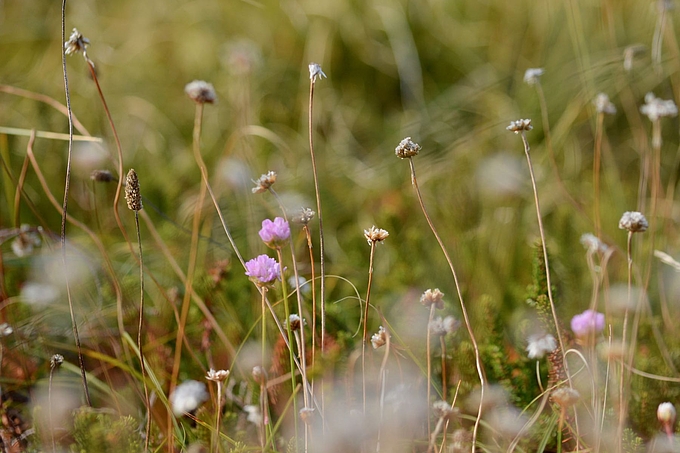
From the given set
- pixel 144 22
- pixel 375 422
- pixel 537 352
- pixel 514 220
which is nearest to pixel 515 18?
pixel 514 220

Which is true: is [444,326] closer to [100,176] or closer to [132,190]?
[132,190]

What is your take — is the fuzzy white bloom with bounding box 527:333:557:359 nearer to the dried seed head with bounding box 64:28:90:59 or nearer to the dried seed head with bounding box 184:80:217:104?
the dried seed head with bounding box 184:80:217:104

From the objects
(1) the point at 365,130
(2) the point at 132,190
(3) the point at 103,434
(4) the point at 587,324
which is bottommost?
(3) the point at 103,434

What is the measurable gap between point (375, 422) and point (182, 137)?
1640mm

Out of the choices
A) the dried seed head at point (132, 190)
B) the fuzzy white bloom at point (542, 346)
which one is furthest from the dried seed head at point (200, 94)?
the fuzzy white bloom at point (542, 346)

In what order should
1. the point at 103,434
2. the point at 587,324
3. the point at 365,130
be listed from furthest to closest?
the point at 365,130
the point at 587,324
the point at 103,434

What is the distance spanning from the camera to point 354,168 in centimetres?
181

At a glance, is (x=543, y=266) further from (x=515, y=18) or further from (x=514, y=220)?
(x=515, y=18)

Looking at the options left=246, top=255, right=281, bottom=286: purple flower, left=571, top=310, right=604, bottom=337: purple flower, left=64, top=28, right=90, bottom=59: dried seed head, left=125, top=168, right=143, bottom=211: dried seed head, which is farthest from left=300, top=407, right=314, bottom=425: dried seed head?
left=64, top=28, right=90, bottom=59: dried seed head

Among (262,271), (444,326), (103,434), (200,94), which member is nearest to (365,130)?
(200,94)

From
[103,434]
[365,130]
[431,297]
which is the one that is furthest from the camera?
[365,130]

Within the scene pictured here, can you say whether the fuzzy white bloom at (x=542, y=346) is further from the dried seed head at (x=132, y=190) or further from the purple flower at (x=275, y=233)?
the dried seed head at (x=132, y=190)

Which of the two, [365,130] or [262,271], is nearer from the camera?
[262,271]

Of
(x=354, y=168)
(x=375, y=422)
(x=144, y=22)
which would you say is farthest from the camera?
(x=144, y=22)
